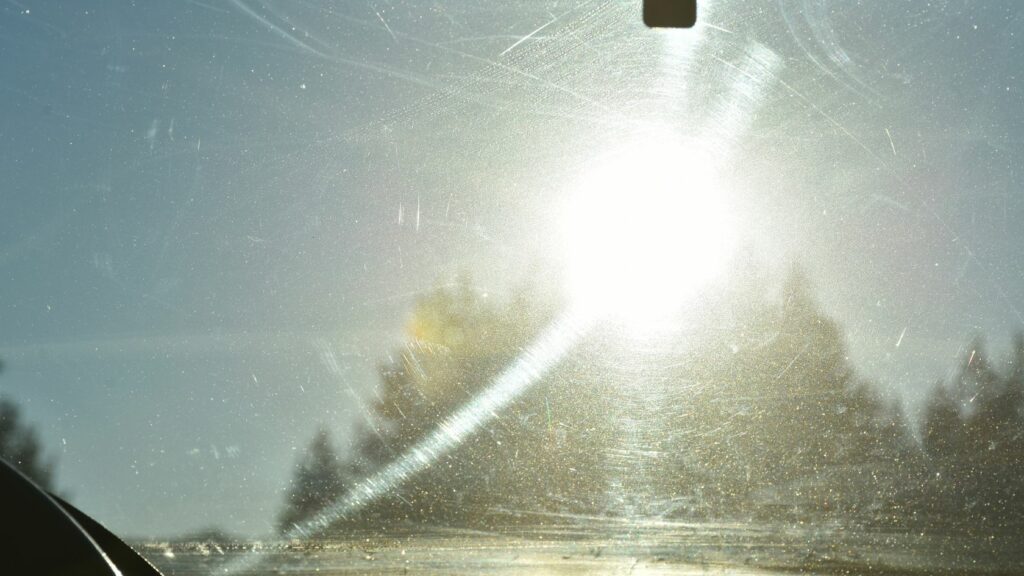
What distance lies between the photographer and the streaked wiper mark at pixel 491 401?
193 inches

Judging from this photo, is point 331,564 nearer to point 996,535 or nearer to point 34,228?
point 34,228

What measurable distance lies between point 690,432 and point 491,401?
0.92 m

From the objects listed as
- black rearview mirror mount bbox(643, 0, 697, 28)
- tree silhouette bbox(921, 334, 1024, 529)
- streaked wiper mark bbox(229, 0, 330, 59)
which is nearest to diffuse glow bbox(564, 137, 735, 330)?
tree silhouette bbox(921, 334, 1024, 529)

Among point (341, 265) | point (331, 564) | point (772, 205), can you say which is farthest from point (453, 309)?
point (772, 205)

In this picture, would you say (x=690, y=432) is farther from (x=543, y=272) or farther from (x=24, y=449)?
(x=24, y=449)

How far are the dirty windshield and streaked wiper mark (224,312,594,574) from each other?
0.02 m

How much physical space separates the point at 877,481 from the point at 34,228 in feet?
12.9

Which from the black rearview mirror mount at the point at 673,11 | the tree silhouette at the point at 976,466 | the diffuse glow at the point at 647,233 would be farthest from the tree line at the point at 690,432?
the black rearview mirror mount at the point at 673,11

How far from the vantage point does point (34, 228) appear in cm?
484

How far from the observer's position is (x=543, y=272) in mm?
5031

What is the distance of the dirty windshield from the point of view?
4.86 m

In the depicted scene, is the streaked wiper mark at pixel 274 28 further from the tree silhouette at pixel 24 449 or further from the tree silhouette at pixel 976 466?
the tree silhouette at pixel 976 466

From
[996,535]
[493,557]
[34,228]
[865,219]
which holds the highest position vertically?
[34,228]

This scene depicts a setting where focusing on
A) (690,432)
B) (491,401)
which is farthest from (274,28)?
(690,432)
